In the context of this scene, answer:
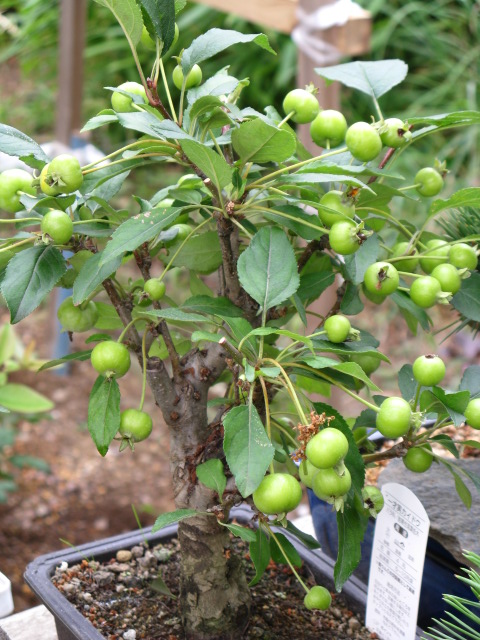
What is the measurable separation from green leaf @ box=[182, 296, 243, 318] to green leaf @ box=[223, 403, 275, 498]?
93mm

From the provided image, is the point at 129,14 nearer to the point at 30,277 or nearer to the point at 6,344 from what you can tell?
the point at 30,277

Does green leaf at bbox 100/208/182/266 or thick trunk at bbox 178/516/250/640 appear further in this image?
thick trunk at bbox 178/516/250/640

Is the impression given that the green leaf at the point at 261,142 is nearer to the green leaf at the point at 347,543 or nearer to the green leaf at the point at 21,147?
the green leaf at the point at 21,147

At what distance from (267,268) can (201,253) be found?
119mm

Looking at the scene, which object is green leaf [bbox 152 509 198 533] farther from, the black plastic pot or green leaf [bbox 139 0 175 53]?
green leaf [bbox 139 0 175 53]

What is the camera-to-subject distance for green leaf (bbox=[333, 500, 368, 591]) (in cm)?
73

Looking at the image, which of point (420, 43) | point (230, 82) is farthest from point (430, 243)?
point (420, 43)

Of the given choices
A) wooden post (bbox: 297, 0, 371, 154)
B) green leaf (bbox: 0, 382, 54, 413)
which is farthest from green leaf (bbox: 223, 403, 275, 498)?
wooden post (bbox: 297, 0, 371, 154)

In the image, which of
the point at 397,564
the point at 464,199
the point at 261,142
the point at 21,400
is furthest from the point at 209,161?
the point at 21,400

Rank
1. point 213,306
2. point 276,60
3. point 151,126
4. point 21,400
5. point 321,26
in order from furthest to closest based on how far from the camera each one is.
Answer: point 276,60, point 321,26, point 21,400, point 213,306, point 151,126

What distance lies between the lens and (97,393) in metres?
0.76

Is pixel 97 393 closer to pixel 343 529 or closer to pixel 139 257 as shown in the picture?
pixel 139 257

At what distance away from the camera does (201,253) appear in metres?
0.82

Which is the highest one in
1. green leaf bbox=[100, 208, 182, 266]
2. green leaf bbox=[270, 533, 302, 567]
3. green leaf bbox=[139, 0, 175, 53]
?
green leaf bbox=[139, 0, 175, 53]
